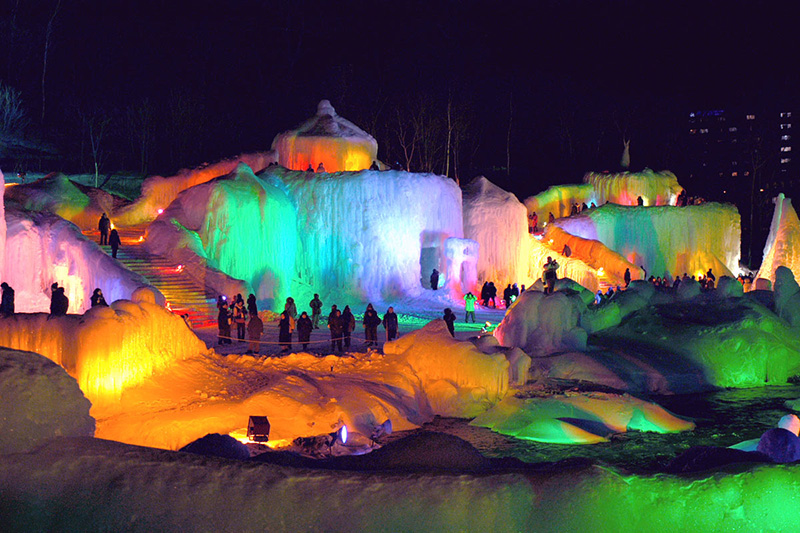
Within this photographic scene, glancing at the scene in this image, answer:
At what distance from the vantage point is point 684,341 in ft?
63.7

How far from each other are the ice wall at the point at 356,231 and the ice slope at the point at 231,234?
106 centimetres

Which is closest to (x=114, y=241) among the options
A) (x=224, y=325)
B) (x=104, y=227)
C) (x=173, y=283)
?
(x=104, y=227)

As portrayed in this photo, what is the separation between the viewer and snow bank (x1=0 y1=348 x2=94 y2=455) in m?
6.15

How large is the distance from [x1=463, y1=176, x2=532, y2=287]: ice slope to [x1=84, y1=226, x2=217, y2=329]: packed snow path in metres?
13.6

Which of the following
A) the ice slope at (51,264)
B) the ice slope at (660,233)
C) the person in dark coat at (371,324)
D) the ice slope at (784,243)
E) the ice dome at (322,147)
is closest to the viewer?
the person in dark coat at (371,324)

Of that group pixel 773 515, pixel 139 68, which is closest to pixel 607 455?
pixel 773 515

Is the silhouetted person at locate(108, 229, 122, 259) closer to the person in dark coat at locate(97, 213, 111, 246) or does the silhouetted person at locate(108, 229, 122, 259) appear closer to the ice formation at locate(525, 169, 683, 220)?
the person in dark coat at locate(97, 213, 111, 246)

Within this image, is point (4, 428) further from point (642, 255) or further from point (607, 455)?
point (642, 255)

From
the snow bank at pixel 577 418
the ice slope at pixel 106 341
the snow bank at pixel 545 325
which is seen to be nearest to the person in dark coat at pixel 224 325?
the ice slope at pixel 106 341

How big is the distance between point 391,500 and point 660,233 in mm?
34120

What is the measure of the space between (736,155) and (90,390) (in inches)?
2504

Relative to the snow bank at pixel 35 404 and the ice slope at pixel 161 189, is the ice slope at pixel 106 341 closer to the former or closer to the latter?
the snow bank at pixel 35 404

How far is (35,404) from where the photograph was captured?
6324 millimetres

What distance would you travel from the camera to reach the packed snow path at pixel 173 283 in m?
20.9
